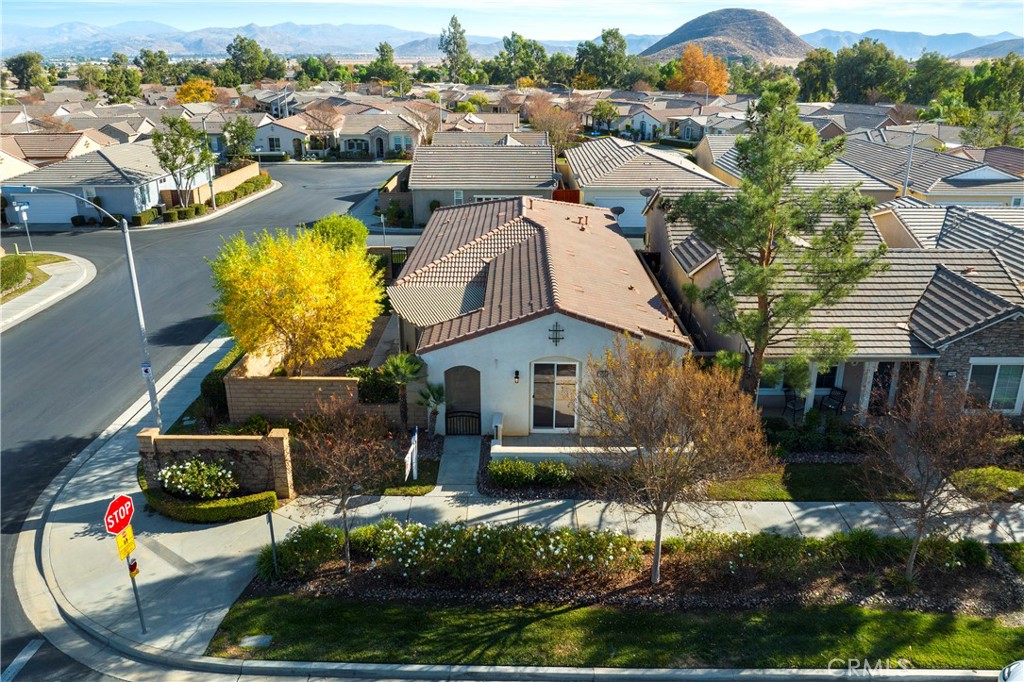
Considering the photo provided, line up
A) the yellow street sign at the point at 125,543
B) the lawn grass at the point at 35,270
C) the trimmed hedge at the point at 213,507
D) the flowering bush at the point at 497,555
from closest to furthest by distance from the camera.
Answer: the yellow street sign at the point at 125,543 < the flowering bush at the point at 497,555 < the trimmed hedge at the point at 213,507 < the lawn grass at the point at 35,270

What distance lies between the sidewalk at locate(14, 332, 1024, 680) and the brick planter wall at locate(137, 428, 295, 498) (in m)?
0.86

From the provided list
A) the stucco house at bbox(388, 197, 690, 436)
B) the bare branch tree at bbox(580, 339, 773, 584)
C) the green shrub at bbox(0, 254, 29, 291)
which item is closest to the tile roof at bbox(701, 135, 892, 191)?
the stucco house at bbox(388, 197, 690, 436)

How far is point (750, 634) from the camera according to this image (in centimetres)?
1335

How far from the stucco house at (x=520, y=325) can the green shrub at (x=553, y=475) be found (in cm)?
227

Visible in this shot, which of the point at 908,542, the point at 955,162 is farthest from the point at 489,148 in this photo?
the point at 908,542

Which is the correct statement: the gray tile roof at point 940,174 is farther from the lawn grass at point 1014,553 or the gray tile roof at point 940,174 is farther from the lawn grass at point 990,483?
Result: the lawn grass at point 1014,553

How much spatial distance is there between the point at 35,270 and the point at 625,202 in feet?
106


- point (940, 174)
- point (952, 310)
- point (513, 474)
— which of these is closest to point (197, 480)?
point (513, 474)

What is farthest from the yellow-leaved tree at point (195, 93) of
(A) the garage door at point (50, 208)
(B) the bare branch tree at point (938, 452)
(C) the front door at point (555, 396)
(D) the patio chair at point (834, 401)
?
(B) the bare branch tree at point (938, 452)

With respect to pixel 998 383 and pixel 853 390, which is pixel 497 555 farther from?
pixel 998 383

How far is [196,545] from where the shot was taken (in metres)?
16.0

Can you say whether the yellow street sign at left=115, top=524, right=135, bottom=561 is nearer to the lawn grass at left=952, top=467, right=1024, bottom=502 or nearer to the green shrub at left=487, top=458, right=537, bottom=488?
the green shrub at left=487, top=458, right=537, bottom=488

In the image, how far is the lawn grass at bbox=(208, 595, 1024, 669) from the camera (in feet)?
42.1

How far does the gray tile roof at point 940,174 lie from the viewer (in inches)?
1583
